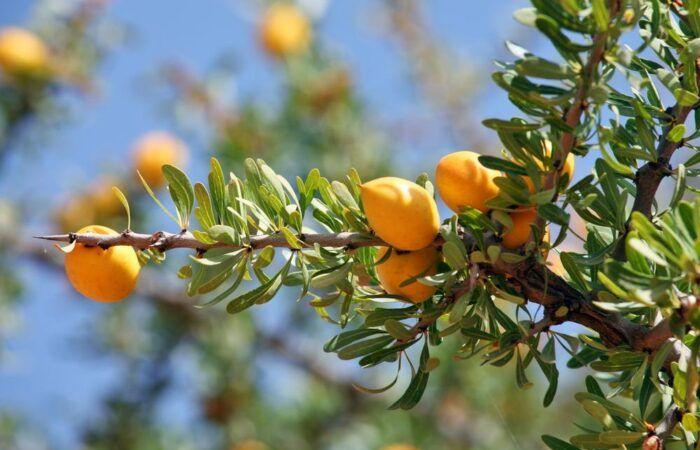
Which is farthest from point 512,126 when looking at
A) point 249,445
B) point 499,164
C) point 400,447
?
point 249,445

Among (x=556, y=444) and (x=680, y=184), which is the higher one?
(x=680, y=184)

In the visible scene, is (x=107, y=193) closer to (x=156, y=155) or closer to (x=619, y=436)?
(x=156, y=155)

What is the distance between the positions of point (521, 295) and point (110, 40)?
2.24 metres

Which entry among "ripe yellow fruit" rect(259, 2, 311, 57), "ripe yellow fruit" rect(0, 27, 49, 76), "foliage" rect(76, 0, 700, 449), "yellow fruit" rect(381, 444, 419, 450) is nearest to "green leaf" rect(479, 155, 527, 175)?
"foliage" rect(76, 0, 700, 449)

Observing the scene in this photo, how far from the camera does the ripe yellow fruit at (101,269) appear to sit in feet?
2.35

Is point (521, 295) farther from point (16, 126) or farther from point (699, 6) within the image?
point (16, 126)

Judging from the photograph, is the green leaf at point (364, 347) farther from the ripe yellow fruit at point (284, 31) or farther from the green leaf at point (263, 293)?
the ripe yellow fruit at point (284, 31)

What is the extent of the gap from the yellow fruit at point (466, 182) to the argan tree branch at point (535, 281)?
0.10ft

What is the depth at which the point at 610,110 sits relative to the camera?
76 centimetres

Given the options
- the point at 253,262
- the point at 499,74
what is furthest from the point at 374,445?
the point at 499,74

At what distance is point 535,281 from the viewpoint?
0.69m

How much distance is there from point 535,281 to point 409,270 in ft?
0.35

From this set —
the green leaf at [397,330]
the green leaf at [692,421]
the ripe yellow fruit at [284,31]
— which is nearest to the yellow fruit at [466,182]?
the green leaf at [397,330]

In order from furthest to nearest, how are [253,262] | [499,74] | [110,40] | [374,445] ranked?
[110,40] → [374,445] → [253,262] → [499,74]
